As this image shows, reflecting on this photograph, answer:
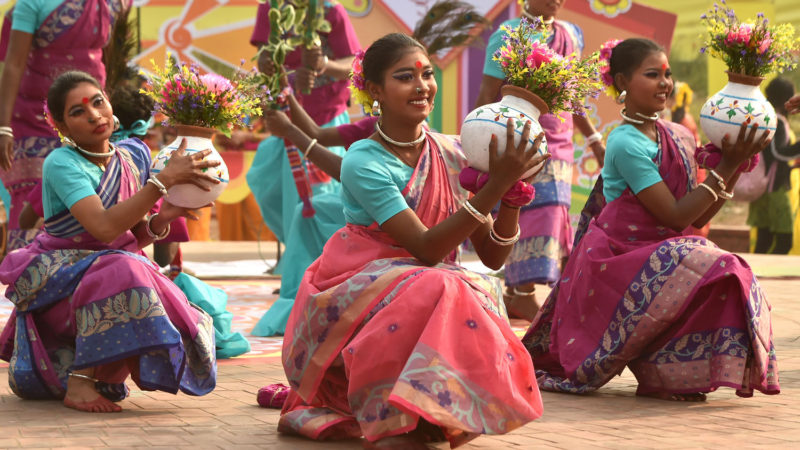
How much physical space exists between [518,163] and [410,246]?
465 millimetres

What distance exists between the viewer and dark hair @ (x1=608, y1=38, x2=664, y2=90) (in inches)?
205

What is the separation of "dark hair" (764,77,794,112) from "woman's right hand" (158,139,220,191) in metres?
8.40

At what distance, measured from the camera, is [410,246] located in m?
Result: 3.98

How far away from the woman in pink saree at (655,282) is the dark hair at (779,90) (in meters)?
6.84

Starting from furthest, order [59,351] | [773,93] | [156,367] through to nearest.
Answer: [773,93]
[59,351]
[156,367]

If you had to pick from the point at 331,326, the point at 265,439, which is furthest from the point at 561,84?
the point at 265,439

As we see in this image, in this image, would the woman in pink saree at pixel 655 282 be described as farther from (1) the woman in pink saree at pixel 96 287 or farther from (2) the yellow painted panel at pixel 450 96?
(2) the yellow painted panel at pixel 450 96

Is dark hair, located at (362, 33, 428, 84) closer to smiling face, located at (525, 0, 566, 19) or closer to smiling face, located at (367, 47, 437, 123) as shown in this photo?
smiling face, located at (367, 47, 437, 123)

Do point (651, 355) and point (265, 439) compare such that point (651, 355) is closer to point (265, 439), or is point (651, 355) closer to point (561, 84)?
point (561, 84)

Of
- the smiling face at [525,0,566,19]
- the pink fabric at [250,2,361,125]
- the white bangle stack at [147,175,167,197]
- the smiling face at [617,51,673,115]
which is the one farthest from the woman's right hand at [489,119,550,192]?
the pink fabric at [250,2,361,125]

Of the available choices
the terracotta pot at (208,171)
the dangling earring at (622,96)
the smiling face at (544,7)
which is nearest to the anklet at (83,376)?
the terracotta pot at (208,171)

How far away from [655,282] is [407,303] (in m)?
1.50

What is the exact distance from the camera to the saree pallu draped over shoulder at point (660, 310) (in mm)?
4707

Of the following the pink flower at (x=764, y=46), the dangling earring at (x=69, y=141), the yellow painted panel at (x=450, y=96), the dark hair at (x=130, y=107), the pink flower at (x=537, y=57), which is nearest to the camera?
the pink flower at (x=537, y=57)
